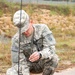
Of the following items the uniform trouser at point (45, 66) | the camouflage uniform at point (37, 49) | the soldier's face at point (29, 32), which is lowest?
the uniform trouser at point (45, 66)

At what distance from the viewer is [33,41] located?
17.7ft

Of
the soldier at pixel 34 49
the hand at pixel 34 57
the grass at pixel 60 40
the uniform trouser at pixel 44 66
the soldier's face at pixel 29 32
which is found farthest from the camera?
the grass at pixel 60 40

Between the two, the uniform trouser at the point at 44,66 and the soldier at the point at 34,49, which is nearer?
the soldier at the point at 34,49

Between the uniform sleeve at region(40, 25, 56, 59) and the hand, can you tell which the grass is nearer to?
the uniform sleeve at region(40, 25, 56, 59)

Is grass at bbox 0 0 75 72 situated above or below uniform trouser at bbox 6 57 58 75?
Result: below

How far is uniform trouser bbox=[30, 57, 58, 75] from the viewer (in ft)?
18.6

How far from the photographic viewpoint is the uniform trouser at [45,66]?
5660mm

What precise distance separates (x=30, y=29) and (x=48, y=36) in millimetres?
444

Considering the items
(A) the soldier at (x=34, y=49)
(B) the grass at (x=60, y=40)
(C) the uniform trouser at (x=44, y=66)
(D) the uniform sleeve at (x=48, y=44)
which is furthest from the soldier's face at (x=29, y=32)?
(B) the grass at (x=60, y=40)

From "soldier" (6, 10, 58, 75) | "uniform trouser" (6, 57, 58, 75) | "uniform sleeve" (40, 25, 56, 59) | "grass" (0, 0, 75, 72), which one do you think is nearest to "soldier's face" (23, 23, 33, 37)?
"soldier" (6, 10, 58, 75)

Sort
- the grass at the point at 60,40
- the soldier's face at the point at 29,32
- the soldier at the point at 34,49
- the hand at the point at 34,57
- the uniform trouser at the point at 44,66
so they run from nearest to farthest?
the hand at the point at 34,57
the soldier's face at the point at 29,32
the soldier at the point at 34,49
the uniform trouser at the point at 44,66
the grass at the point at 60,40

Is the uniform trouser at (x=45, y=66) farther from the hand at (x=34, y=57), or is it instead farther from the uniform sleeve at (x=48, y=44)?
the hand at (x=34, y=57)

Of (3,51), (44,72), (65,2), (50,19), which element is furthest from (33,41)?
(65,2)

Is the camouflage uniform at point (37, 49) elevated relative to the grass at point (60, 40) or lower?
elevated
